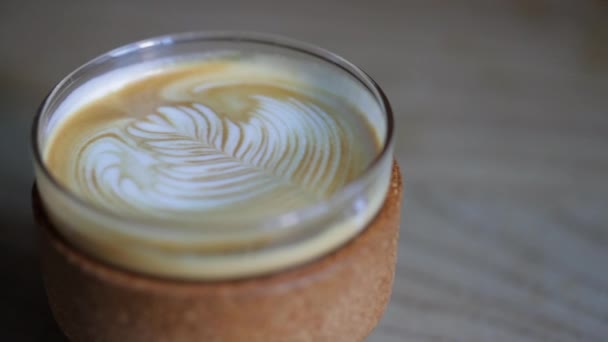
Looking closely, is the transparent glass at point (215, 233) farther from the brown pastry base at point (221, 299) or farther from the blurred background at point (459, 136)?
the blurred background at point (459, 136)

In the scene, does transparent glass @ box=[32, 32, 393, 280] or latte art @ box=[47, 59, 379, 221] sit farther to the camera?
latte art @ box=[47, 59, 379, 221]

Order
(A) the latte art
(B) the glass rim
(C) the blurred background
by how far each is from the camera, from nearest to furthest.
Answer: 1. (B) the glass rim
2. (A) the latte art
3. (C) the blurred background

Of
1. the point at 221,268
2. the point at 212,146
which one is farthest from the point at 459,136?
the point at 221,268

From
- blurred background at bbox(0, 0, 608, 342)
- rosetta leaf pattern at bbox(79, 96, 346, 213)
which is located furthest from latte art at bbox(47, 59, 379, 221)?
blurred background at bbox(0, 0, 608, 342)

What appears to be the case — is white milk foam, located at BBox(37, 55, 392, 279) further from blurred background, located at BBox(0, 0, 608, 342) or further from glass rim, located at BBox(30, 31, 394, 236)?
blurred background, located at BBox(0, 0, 608, 342)

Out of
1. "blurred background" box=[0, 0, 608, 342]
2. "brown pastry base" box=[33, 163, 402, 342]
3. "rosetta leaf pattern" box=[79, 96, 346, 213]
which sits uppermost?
"rosetta leaf pattern" box=[79, 96, 346, 213]

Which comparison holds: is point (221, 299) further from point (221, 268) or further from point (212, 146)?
point (212, 146)

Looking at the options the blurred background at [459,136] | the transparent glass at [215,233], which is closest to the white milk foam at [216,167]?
the transparent glass at [215,233]
